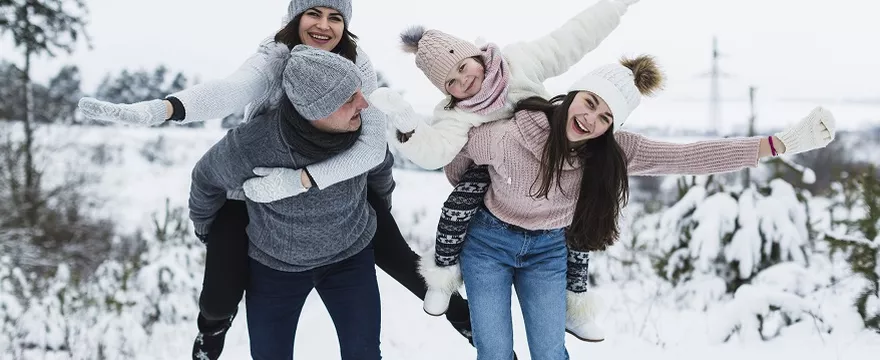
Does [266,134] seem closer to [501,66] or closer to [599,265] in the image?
[501,66]

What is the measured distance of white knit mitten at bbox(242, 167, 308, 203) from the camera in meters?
2.24

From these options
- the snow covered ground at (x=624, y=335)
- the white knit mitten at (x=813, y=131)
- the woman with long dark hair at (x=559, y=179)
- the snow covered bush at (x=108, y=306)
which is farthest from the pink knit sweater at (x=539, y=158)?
the snow covered bush at (x=108, y=306)

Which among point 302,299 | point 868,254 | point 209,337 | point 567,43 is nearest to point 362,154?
point 302,299

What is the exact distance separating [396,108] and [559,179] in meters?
0.67

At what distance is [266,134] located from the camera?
89.4 inches

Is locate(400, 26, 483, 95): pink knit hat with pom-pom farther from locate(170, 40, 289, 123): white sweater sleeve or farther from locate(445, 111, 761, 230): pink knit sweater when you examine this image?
locate(170, 40, 289, 123): white sweater sleeve

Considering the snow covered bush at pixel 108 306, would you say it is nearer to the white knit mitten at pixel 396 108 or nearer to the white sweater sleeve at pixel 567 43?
the white knit mitten at pixel 396 108

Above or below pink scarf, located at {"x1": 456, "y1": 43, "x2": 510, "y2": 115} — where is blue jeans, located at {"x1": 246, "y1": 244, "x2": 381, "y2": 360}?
below

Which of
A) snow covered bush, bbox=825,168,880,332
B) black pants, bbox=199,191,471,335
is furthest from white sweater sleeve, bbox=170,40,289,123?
snow covered bush, bbox=825,168,880,332

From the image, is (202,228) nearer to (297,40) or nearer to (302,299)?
(302,299)

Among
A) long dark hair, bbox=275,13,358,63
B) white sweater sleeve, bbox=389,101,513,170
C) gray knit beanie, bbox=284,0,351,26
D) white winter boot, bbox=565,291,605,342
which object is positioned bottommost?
white winter boot, bbox=565,291,605,342

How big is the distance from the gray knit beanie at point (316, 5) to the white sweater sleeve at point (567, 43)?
2.21 ft

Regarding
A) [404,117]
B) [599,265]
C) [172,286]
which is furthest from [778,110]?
[404,117]

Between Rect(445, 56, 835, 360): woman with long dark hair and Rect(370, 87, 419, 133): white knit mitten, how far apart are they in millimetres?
325
